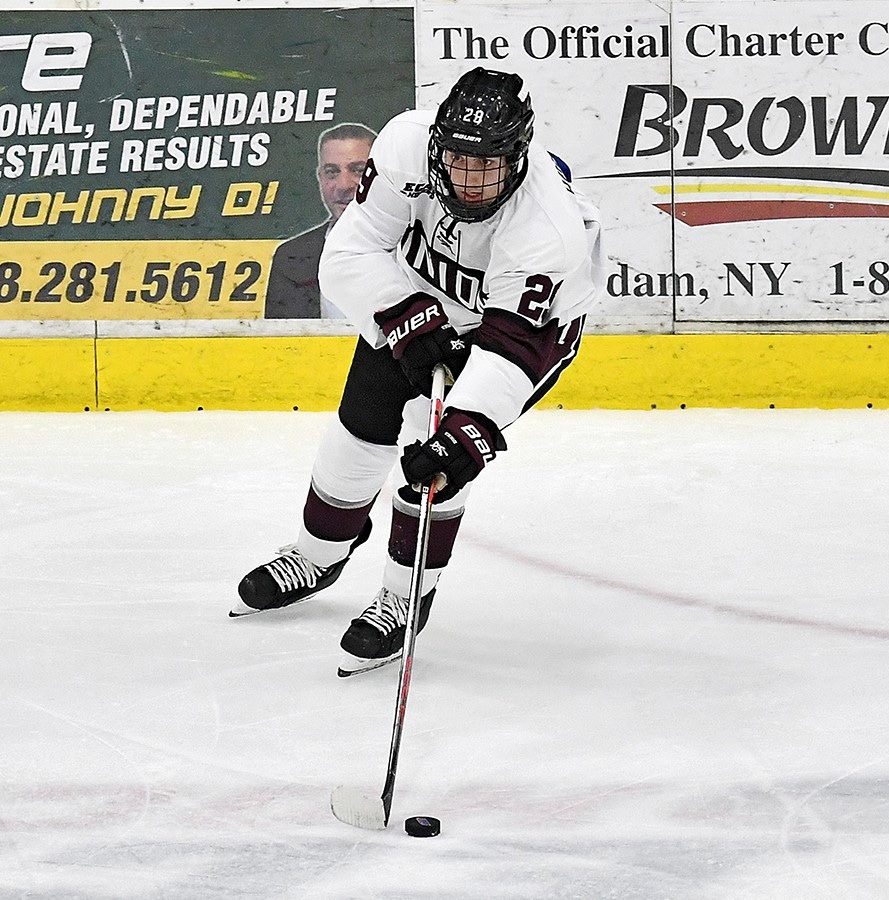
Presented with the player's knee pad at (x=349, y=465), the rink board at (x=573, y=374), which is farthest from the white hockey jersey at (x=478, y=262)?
the rink board at (x=573, y=374)

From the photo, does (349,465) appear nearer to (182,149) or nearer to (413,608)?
(413,608)

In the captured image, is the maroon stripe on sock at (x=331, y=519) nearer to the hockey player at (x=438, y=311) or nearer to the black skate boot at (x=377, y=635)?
the hockey player at (x=438, y=311)

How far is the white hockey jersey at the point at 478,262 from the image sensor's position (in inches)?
83.5

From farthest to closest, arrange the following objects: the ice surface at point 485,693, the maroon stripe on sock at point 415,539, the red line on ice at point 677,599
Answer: the red line on ice at point 677,599 < the maroon stripe on sock at point 415,539 < the ice surface at point 485,693

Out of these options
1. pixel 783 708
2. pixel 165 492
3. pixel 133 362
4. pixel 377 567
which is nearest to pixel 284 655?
pixel 377 567

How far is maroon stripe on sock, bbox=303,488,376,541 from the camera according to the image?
8.32 ft

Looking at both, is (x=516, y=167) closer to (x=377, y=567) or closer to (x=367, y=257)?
(x=367, y=257)

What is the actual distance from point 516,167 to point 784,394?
113 inches

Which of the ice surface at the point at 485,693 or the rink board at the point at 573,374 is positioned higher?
the rink board at the point at 573,374

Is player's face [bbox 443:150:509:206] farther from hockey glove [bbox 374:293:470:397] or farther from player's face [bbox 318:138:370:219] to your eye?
player's face [bbox 318:138:370:219]

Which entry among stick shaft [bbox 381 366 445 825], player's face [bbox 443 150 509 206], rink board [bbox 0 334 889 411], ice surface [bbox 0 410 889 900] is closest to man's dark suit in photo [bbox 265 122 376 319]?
rink board [bbox 0 334 889 411]

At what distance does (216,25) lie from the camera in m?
4.74

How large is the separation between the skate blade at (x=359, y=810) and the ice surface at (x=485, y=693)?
0.07 ft

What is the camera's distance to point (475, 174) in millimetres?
2010
